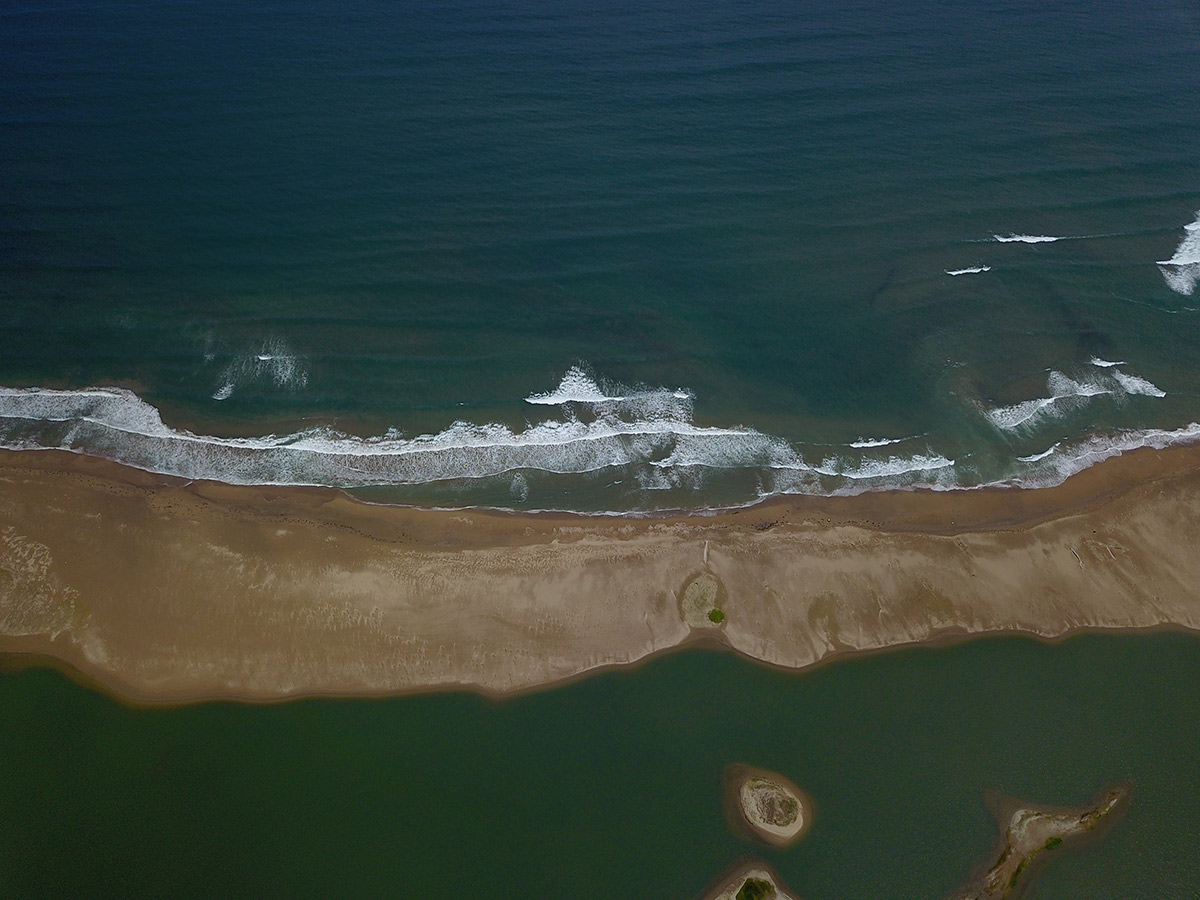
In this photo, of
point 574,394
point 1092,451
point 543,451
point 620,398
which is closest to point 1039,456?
point 1092,451

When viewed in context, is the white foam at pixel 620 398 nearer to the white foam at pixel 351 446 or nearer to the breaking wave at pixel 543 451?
the breaking wave at pixel 543 451

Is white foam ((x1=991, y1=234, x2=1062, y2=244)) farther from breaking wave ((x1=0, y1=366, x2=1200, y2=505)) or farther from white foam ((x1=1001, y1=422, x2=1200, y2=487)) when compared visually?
white foam ((x1=1001, y1=422, x2=1200, y2=487))

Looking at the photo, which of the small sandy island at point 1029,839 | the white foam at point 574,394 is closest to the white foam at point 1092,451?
the small sandy island at point 1029,839

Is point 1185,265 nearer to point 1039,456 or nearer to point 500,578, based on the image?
point 1039,456

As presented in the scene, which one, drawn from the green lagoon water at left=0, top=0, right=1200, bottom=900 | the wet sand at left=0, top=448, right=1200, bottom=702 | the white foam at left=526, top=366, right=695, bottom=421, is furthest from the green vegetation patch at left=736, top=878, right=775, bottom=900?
the white foam at left=526, top=366, right=695, bottom=421

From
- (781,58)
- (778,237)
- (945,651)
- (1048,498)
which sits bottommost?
(945,651)

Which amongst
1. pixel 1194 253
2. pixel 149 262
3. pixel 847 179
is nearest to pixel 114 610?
pixel 149 262

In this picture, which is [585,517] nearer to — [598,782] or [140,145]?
[598,782]
